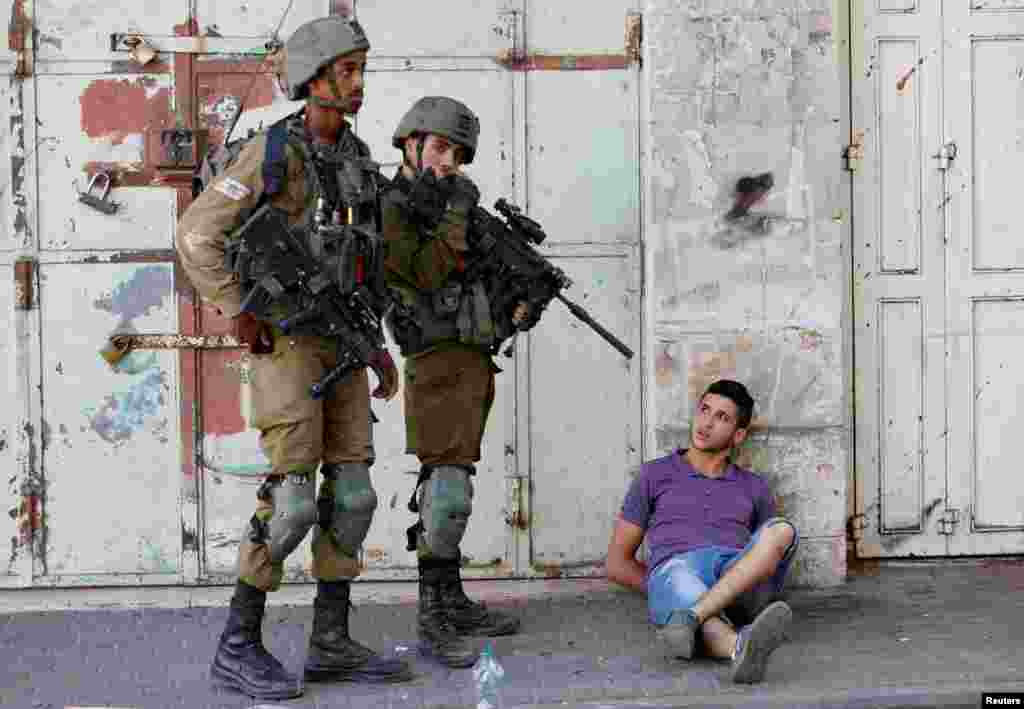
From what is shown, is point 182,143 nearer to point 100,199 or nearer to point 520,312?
point 100,199

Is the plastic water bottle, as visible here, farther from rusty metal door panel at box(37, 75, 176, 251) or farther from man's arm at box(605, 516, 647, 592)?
rusty metal door panel at box(37, 75, 176, 251)

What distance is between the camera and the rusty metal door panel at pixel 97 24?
23.2 feet

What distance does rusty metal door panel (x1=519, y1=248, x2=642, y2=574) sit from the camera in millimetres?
7227

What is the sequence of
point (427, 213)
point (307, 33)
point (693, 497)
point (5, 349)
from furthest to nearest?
point (5, 349) → point (693, 497) → point (427, 213) → point (307, 33)

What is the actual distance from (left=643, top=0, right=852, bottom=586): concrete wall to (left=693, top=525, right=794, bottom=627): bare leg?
90cm

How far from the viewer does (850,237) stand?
7.39 m

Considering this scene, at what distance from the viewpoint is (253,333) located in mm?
5637

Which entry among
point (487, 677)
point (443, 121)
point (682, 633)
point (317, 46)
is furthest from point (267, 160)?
point (682, 633)

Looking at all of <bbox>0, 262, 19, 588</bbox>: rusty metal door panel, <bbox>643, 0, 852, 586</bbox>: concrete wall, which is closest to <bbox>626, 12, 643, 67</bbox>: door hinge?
<bbox>643, 0, 852, 586</bbox>: concrete wall

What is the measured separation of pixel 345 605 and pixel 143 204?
204cm

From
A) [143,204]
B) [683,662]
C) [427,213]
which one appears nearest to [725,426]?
[683,662]

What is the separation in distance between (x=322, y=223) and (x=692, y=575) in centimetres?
182

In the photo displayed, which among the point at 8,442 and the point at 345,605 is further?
the point at 8,442

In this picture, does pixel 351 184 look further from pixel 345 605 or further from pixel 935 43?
pixel 935 43
